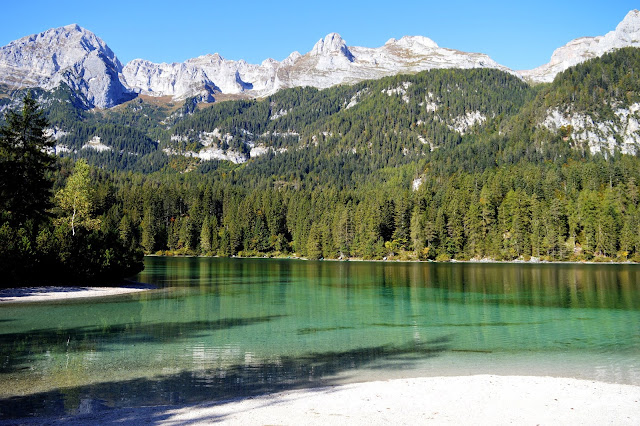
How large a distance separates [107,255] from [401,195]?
405 feet

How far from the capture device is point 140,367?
62.2 ft

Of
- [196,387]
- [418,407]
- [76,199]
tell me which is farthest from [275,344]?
[76,199]

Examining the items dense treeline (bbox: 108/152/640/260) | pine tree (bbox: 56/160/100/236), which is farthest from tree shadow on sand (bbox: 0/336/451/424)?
dense treeline (bbox: 108/152/640/260)

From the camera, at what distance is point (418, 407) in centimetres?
1345

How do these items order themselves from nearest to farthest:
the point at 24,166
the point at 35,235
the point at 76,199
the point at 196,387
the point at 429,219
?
1. the point at 196,387
2. the point at 35,235
3. the point at 24,166
4. the point at 76,199
5. the point at 429,219

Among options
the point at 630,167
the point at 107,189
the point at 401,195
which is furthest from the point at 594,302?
the point at 107,189

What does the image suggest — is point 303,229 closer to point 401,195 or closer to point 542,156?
point 401,195

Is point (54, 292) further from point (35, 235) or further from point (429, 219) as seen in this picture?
point (429, 219)

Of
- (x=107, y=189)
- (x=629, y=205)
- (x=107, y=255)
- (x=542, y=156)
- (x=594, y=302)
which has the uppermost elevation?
(x=542, y=156)

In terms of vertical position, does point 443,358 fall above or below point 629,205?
below

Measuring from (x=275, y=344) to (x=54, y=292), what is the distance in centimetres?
3120

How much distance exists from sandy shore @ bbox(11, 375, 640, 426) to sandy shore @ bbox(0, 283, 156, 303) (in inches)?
1303

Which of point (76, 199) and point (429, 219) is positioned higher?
point (429, 219)

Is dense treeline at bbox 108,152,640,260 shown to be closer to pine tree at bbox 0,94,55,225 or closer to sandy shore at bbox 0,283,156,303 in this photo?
sandy shore at bbox 0,283,156,303
